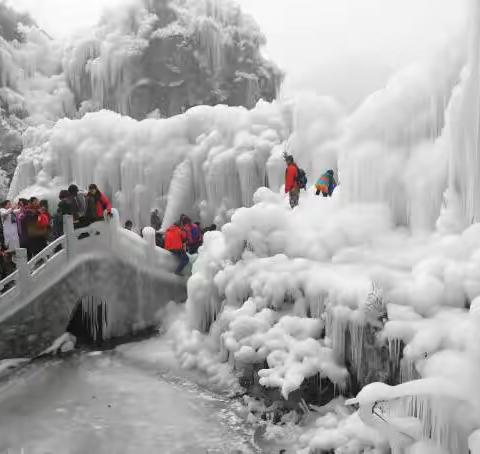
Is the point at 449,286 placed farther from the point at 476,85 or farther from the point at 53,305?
the point at 53,305

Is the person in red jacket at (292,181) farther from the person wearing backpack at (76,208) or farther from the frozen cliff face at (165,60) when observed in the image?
the frozen cliff face at (165,60)

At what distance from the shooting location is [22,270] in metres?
10.9

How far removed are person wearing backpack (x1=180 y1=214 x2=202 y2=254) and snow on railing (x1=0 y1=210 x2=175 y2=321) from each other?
634mm

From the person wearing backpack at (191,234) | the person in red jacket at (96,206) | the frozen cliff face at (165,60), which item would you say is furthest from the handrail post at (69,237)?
the frozen cliff face at (165,60)

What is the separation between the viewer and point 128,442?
8.15 meters

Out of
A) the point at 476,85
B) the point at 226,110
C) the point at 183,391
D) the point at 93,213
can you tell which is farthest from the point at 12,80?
the point at 476,85

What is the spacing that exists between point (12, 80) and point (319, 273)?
22263mm

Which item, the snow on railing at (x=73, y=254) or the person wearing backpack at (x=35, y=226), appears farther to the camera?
the person wearing backpack at (x=35, y=226)

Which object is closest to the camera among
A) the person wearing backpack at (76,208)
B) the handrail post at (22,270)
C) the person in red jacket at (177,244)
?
the handrail post at (22,270)

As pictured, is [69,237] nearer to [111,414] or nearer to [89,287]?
[89,287]

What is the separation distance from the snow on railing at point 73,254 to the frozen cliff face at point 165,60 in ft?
46.0

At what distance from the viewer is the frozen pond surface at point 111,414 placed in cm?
807

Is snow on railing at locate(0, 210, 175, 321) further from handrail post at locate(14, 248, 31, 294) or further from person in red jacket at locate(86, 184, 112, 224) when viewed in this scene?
person in red jacket at locate(86, 184, 112, 224)

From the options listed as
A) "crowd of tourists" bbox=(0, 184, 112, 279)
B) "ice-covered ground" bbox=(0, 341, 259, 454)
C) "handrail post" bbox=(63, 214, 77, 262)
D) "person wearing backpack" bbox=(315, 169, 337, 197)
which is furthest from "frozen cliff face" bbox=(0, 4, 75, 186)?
"person wearing backpack" bbox=(315, 169, 337, 197)
